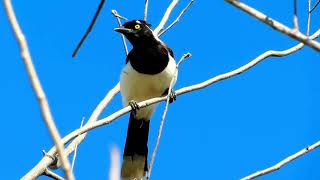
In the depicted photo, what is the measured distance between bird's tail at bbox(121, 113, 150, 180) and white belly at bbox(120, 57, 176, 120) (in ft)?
1.19

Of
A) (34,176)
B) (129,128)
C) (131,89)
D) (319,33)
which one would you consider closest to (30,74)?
(34,176)

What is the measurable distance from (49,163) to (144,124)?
9.79 feet

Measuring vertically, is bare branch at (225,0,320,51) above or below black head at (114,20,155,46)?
below

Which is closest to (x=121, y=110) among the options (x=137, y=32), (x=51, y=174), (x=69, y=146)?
(x=69, y=146)

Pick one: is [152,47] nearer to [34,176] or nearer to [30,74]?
[34,176]

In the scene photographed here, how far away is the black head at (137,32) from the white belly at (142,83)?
33 cm

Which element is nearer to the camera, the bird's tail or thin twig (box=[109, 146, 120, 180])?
thin twig (box=[109, 146, 120, 180])

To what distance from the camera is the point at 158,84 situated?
5.85 meters

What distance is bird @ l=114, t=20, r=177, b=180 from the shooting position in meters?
5.79

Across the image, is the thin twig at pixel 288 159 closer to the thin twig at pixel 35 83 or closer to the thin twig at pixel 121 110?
the thin twig at pixel 121 110

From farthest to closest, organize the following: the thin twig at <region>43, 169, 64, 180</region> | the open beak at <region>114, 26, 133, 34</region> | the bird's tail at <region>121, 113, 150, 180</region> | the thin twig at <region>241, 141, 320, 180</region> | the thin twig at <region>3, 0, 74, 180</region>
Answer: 1. the open beak at <region>114, 26, 133, 34</region>
2. the bird's tail at <region>121, 113, 150, 180</region>
3. the thin twig at <region>43, 169, 64, 180</region>
4. the thin twig at <region>241, 141, 320, 180</region>
5. the thin twig at <region>3, 0, 74, 180</region>

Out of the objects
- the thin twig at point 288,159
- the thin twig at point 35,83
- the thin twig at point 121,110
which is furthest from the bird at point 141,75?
the thin twig at point 35,83

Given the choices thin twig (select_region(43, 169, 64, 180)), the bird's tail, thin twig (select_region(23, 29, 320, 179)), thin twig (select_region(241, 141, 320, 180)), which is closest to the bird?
the bird's tail

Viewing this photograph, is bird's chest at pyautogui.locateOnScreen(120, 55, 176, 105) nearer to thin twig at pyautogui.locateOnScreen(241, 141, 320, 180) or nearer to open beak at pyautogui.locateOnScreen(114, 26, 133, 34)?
open beak at pyautogui.locateOnScreen(114, 26, 133, 34)
